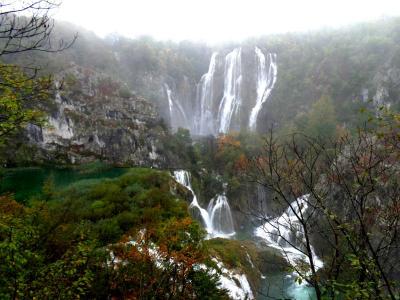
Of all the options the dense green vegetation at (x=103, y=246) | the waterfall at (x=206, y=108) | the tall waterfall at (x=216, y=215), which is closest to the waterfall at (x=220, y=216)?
the tall waterfall at (x=216, y=215)

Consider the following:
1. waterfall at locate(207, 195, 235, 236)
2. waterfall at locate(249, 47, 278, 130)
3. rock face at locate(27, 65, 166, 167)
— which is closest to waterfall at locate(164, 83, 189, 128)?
rock face at locate(27, 65, 166, 167)

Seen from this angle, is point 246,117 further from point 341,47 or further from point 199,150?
point 341,47

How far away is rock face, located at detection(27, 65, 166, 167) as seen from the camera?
4541 cm

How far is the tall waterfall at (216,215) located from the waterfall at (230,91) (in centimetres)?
2650

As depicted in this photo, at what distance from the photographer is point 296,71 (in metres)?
57.3

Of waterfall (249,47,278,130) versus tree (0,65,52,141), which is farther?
waterfall (249,47,278,130)

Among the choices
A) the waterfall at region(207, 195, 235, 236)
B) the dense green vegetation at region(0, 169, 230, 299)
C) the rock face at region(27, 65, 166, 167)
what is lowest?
the waterfall at region(207, 195, 235, 236)

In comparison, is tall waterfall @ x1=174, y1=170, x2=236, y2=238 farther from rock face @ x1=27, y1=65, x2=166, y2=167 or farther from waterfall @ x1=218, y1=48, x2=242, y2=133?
waterfall @ x1=218, y1=48, x2=242, y2=133

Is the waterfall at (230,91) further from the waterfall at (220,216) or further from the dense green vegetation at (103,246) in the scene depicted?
the dense green vegetation at (103,246)

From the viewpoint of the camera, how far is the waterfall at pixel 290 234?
12.6ft

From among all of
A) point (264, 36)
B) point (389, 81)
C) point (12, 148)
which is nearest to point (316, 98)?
point (389, 81)

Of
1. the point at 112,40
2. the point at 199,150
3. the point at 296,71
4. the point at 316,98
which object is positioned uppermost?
the point at 112,40

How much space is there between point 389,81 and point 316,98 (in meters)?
11.1

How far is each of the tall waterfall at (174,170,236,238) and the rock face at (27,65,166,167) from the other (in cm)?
1535
